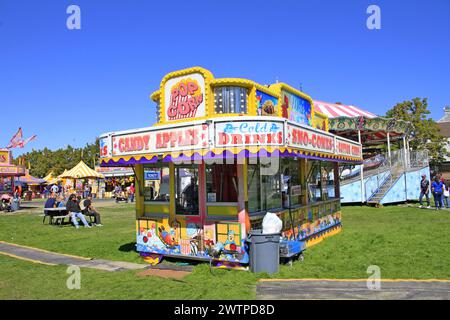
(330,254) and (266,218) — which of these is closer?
(266,218)

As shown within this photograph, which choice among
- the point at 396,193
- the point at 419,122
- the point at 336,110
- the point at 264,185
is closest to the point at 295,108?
the point at 264,185

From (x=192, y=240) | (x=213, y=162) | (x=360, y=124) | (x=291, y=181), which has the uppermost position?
(x=360, y=124)

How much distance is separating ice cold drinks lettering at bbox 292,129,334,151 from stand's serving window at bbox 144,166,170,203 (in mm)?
3339

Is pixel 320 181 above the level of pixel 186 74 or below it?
below

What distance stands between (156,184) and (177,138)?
2.27 metres

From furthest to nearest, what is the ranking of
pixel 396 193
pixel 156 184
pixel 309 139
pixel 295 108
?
pixel 396 193, pixel 295 108, pixel 156 184, pixel 309 139

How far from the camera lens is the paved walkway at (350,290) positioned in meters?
5.83

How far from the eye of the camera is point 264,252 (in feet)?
24.5

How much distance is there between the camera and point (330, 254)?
9.30 meters

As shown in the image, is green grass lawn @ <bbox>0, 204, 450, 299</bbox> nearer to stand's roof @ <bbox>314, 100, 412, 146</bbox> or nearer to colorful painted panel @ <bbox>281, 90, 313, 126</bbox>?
colorful painted panel @ <bbox>281, 90, 313, 126</bbox>

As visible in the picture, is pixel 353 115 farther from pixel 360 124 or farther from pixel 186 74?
pixel 186 74

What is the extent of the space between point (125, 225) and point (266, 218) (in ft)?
33.2
